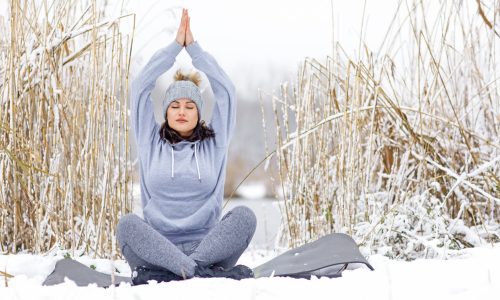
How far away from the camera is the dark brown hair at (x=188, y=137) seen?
1.90 meters

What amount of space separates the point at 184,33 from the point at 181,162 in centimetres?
39

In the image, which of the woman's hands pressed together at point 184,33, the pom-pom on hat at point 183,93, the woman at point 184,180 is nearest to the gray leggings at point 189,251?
the woman at point 184,180

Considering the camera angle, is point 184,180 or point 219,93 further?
point 219,93

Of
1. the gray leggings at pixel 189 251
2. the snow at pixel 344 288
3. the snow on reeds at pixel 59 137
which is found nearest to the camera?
the snow at pixel 344 288

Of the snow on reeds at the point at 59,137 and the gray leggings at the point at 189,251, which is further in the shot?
the snow on reeds at the point at 59,137

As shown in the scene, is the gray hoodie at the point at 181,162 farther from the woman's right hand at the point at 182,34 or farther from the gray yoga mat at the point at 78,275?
the gray yoga mat at the point at 78,275

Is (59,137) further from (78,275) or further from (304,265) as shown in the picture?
(304,265)

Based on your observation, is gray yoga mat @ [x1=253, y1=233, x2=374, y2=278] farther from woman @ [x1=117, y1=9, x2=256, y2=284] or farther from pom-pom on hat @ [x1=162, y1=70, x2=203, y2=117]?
pom-pom on hat @ [x1=162, y1=70, x2=203, y2=117]

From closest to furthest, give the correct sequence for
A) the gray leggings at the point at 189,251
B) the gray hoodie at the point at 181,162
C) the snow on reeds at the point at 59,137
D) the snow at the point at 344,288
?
the snow at the point at 344,288 → the gray leggings at the point at 189,251 → the gray hoodie at the point at 181,162 → the snow on reeds at the point at 59,137

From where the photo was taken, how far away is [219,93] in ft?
6.41

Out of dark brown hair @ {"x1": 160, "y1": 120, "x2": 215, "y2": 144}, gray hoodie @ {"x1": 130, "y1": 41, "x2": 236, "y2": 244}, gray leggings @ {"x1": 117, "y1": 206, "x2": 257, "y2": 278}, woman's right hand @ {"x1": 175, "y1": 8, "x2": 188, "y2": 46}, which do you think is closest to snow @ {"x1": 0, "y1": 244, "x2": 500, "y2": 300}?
gray leggings @ {"x1": 117, "y1": 206, "x2": 257, "y2": 278}

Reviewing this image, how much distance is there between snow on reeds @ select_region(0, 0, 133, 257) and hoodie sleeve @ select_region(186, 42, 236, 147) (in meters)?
0.36

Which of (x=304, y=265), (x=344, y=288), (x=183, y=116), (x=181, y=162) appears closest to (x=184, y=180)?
(x=181, y=162)

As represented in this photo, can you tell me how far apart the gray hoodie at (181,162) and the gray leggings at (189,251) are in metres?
0.09
